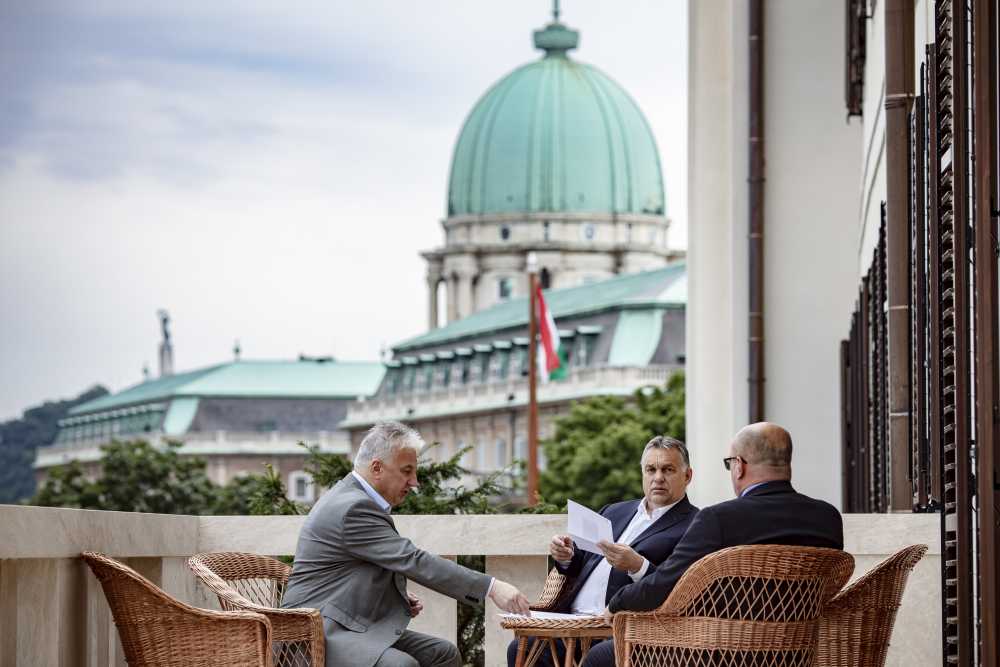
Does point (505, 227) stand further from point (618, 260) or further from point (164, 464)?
point (164, 464)

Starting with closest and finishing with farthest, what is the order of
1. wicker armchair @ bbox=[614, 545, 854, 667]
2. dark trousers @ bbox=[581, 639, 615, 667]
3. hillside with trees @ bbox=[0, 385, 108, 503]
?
wicker armchair @ bbox=[614, 545, 854, 667], dark trousers @ bbox=[581, 639, 615, 667], hillside with trees @ bbox=[0, 385, 108, 503]

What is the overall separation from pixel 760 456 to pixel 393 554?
1239mm

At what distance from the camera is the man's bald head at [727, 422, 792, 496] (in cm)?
645

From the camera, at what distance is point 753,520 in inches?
250

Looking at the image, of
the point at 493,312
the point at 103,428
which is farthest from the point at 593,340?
the point at 103,428

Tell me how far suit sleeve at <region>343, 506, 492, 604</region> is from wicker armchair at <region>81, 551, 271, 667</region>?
2.36ft

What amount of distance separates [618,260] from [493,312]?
27.3 meters

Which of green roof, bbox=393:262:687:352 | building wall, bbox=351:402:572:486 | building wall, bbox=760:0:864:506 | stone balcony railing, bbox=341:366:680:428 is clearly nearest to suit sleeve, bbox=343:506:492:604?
building wall, bbox=760:0:864:506

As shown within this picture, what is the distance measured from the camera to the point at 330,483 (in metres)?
14.1

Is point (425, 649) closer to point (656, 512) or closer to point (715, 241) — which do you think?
point (656, 512)

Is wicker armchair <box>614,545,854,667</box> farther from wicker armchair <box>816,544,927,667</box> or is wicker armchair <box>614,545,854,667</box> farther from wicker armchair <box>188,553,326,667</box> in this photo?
wicker armchair <box>188,553,326,667</box>

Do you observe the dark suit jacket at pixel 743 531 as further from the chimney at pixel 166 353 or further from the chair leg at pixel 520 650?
the chimney at pixel 166 353

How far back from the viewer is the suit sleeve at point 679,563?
6348 mm

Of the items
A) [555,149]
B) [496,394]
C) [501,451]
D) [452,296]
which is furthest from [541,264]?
[501,451]
